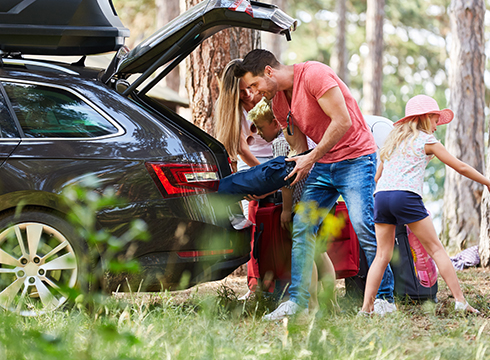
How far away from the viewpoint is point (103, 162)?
3.37 metres

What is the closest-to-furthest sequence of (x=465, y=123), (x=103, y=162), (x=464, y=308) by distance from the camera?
(x=103, y=162), (x=464, y=308), (x=465, y=123)

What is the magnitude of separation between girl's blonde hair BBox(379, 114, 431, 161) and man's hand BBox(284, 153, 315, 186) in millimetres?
682

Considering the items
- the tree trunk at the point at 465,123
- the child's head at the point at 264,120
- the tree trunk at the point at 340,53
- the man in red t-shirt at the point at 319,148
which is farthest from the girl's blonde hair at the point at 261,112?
the tree trunk at the point at 340,53

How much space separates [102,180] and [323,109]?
4.73 ft

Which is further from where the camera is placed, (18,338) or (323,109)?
(323,109)

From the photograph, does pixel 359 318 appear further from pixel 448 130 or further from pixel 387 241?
pixel 448 130

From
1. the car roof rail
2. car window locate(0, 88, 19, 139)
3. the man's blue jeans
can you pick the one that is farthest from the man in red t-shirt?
car window locate(0, 88, 19, 139)

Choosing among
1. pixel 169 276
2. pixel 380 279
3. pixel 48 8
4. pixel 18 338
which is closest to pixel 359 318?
pixel 380 279

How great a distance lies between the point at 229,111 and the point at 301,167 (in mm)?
886

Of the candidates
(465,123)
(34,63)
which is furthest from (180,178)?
(465,123)

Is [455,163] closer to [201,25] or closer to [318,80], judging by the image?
[318,80]

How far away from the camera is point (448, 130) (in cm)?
851

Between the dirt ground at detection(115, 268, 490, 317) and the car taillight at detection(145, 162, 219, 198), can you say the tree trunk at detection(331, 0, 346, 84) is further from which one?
the car taillight at detection(145, 162, 219, 198)

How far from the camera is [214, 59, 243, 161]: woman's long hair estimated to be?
409 cm
